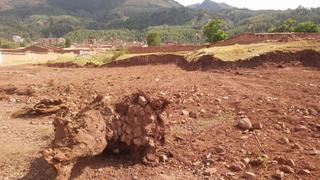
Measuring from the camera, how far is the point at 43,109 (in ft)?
36.8

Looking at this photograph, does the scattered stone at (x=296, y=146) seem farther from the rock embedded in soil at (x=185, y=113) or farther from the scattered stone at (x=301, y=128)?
the rock embedded in soil at (x=185, y=113)

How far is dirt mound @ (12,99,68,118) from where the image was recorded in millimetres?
11148

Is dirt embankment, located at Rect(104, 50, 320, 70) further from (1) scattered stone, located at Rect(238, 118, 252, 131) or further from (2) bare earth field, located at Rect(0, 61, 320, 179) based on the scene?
(1) scattered stone, located at Rect(238, 118, 252, 131)

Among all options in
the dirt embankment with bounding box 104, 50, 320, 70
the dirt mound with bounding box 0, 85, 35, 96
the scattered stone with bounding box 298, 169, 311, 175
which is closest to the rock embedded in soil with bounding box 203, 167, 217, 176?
the scattered stone with bounding box 298, 169, 311, 175

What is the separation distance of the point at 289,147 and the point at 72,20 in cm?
19944

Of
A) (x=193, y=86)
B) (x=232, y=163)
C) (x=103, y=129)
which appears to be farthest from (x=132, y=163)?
(x=193, y=86)

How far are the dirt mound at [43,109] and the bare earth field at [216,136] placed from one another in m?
0.26

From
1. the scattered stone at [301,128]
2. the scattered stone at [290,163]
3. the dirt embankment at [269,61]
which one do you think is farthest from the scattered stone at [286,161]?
the dirt embankment at [269,61]

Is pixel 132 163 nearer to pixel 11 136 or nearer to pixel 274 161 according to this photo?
pixel 274 161

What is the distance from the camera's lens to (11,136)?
358 inches

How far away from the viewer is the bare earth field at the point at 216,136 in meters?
6.50

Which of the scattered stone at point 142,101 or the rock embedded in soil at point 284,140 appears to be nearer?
the scattered stone at point 142,101

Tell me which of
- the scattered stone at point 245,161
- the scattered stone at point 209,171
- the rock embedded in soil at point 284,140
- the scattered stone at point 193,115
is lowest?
the scattered stone at point 209,171

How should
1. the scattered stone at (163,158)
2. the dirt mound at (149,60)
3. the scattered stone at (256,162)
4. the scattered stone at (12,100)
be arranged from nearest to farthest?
the scattered stone at (256,162)
the scattered stone at (163,158)
the scattered stone at (12,100)
the dirt mound at (149,60)
